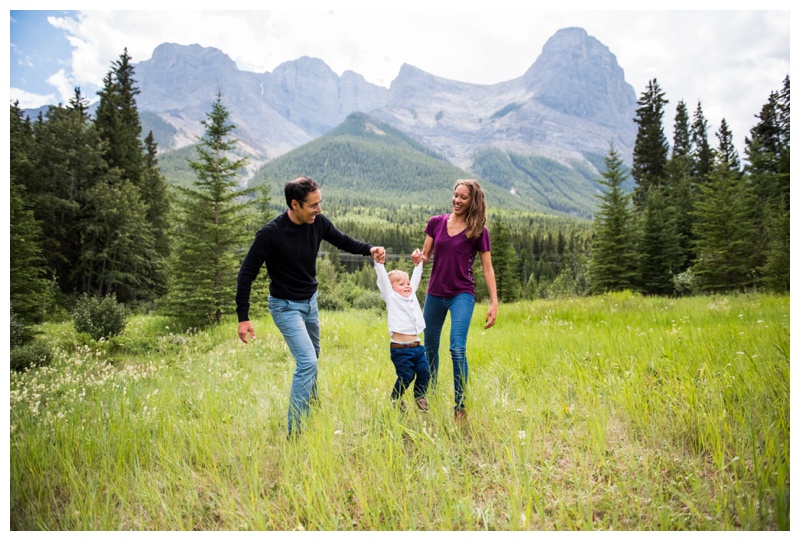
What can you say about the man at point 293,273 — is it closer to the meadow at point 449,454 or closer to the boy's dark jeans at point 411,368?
the meadow at point 449,454

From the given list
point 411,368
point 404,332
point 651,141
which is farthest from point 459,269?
point 651,141

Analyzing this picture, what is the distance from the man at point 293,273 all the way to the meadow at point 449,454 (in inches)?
14.4

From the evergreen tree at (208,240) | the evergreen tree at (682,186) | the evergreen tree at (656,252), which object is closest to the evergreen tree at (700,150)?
the evergreen tree at (682,186)

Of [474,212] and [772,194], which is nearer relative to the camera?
[474,212]

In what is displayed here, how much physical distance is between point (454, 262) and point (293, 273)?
1.49m

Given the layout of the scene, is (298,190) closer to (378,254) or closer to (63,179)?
(378,254)

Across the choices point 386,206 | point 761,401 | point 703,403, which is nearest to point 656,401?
point 703,403

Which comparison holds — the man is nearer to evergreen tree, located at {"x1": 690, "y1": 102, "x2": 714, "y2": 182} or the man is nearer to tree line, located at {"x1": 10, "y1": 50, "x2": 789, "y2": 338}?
tree line, located at {"x1": 10, "y1": 50, "x2": 789, "y2": 338}

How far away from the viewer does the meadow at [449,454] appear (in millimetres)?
2318

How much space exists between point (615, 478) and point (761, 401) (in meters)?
1.54

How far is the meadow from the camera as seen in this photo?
232 cm

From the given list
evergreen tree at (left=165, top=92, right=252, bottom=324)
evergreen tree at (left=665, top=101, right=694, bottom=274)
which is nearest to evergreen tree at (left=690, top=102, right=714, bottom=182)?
evergreen tree at (left=665, top=101, right=694, bottom=274)

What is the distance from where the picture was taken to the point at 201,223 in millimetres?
12297

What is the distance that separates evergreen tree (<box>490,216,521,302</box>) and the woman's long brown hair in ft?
94.1
